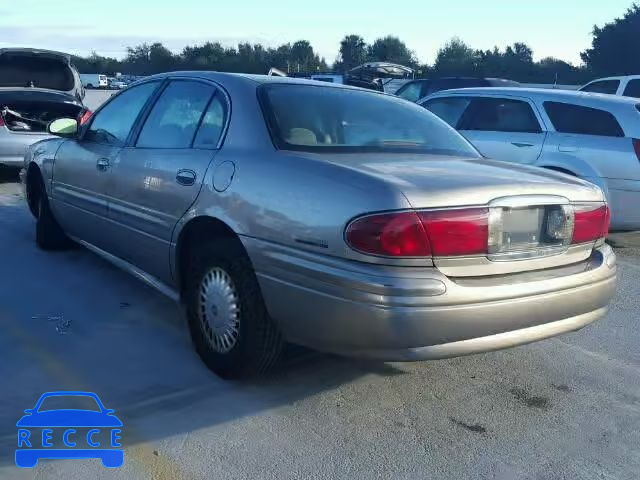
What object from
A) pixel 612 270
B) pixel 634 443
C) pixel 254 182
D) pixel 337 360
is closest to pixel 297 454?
pixel 337 360

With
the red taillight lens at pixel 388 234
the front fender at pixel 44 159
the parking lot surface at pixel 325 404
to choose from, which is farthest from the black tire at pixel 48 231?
the red taillight lens at pixel 388 234

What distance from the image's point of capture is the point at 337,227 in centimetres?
279

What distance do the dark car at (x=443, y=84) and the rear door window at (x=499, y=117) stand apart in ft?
23.4

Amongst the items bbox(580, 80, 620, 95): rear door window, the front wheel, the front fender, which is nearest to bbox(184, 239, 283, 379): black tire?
the front fender

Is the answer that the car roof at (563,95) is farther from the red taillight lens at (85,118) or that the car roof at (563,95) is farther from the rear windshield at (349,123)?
the red taillight lens at (85,118)

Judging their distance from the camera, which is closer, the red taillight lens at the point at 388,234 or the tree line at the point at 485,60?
the red taillight lens at the point at 388,234

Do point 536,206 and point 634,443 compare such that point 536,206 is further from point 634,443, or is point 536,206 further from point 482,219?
point 634,443

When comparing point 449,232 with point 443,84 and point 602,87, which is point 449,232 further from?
point 443,84

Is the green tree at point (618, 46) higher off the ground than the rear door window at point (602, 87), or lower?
higher

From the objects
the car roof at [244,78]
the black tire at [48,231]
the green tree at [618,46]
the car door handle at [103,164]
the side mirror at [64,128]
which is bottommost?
the black tire at [48,231]

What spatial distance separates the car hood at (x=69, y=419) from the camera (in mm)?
3018

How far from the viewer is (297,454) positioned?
284 cm

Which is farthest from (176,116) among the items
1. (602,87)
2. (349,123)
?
(602,87)

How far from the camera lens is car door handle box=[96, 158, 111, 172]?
445 centimetres
